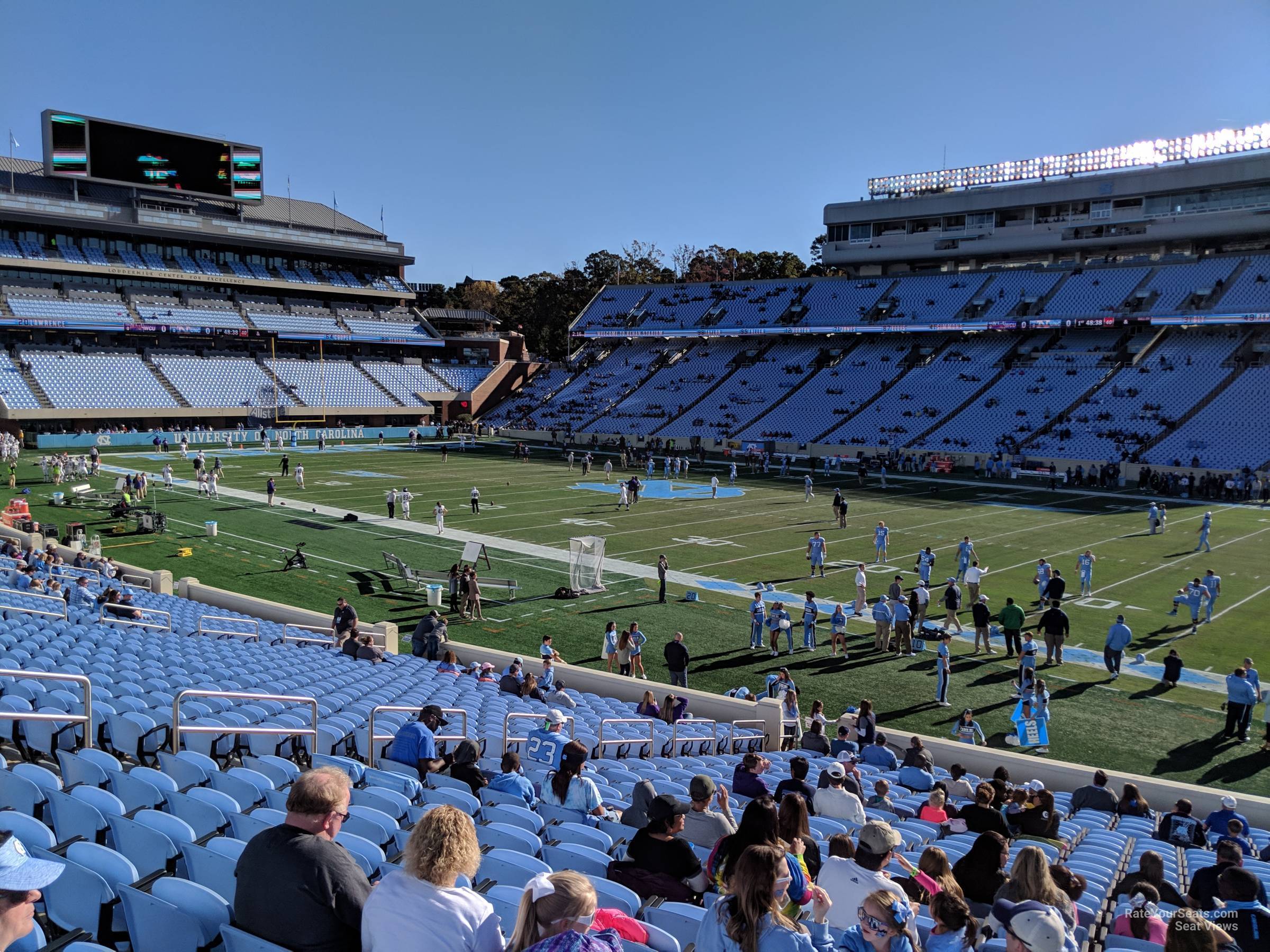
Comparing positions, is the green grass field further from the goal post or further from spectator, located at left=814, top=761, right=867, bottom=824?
Answer: spectator, located at left=814, top=761, right=867, bottom=824

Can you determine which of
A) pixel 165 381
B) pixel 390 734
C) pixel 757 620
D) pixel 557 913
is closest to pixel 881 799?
pixel 390 734

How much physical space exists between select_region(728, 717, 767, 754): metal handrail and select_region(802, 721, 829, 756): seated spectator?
1.06m

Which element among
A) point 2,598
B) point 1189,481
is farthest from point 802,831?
point 1189,481

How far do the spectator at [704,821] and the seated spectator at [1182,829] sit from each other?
651 cm

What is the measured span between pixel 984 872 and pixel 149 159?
79.0m

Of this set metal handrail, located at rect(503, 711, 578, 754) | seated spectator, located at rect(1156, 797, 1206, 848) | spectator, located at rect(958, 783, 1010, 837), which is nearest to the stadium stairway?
metal handrail, located at rect(503, 711, 578, 754)

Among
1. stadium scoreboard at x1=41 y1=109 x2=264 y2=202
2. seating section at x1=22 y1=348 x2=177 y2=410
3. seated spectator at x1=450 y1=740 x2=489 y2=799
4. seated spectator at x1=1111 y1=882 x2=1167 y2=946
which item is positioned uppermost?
stadium scoreboard at x1=41 y1=109 x2=264 y2=202

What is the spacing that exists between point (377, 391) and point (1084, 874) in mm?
73340

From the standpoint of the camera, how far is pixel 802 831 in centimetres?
553

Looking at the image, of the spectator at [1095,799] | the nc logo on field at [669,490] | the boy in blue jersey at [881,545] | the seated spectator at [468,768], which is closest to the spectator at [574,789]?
the seated spectator at [468,768]

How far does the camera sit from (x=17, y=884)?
3119 mm

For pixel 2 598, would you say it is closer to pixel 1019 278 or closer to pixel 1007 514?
pixel 1007 514

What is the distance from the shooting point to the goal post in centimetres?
2434

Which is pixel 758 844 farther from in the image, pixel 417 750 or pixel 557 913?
pixel 417 750
